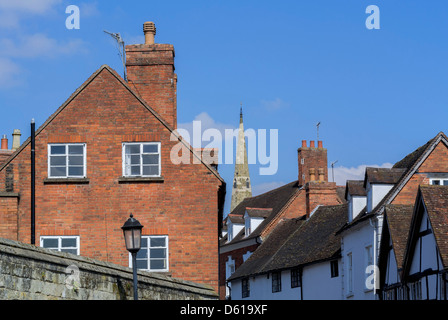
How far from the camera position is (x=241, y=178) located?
5212 inches

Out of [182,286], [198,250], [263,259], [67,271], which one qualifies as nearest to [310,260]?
[263,259]

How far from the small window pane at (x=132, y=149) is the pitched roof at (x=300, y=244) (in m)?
15.7

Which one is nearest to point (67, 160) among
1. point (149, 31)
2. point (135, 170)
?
point (135, 170)

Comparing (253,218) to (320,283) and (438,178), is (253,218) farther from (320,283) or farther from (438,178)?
(438,178)

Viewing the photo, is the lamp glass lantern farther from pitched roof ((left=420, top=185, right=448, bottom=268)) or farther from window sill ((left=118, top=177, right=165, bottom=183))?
window sill ((left=118, top=177, right=165, bottom=183))

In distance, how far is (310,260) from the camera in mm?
46531

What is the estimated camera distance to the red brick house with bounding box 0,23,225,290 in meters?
29.6

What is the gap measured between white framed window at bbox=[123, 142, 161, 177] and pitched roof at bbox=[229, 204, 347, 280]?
15333 mm

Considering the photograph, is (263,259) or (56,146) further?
(263,259)

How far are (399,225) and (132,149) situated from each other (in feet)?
34.0

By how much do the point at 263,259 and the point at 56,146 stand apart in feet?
91.4

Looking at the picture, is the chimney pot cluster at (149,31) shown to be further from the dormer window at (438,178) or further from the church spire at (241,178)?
the church spire at (241,178)

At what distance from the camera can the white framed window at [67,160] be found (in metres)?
30.5
